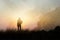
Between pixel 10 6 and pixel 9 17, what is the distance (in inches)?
11.6

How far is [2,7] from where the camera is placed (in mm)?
4676

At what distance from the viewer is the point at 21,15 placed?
4676mm
